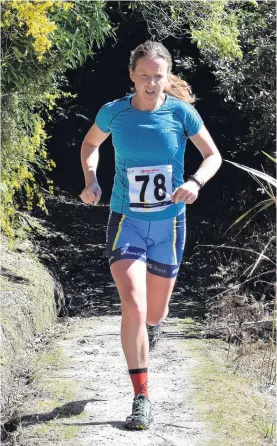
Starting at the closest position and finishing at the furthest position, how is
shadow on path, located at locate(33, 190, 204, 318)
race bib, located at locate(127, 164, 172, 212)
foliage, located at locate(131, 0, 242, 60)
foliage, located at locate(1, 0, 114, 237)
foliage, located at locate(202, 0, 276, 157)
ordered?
race bib, located at locate(127, 164, 172, 212), foliage, located at locate(1, 0, 114, 237), foliage, located at locate(131, 0, 242, 60), shadow on path, located at locate(33, 190, 204, 318), foliage, located at locate(202, 0, 276, 157)

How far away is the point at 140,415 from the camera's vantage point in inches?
176

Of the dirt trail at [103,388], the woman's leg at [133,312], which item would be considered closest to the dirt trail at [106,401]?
the dirt trail at [103,388]

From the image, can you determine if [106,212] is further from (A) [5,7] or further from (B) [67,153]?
(A) [5,7]

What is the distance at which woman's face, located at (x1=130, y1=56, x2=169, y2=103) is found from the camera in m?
4.73

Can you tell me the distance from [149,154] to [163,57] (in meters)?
0.53

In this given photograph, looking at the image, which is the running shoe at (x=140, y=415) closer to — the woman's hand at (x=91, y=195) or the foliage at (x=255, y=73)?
the woman's hand at (x=91, y=195)

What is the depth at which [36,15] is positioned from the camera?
607 cm

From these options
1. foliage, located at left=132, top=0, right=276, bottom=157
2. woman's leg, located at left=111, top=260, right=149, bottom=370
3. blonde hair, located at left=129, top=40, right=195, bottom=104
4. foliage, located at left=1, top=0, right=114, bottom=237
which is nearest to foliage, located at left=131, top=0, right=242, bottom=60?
foliage, located at left=132, top=0, right=276, bottom=157

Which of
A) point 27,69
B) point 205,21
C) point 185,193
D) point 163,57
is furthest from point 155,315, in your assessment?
point 205,21

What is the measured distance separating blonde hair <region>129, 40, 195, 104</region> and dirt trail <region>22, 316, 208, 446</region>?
168cm

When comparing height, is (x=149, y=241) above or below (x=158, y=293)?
above

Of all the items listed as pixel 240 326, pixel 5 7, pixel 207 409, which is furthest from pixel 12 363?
pixel 5 7

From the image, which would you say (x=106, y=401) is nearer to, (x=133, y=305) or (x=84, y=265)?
(x=133, y=305)

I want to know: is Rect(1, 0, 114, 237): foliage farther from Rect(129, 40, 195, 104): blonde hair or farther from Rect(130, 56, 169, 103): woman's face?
Rect(130, 56, 169, 103): woman's face
